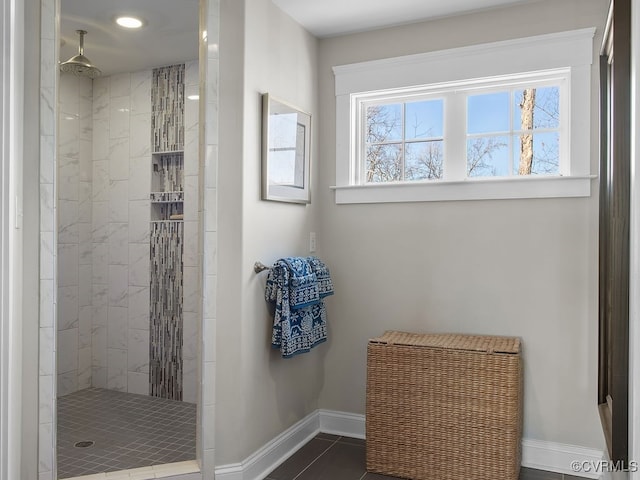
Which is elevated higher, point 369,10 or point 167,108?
point 369,10

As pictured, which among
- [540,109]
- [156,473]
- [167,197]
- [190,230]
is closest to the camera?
[156,473]

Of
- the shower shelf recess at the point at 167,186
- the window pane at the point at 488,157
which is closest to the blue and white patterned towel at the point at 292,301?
the window pane at the point at 488,157

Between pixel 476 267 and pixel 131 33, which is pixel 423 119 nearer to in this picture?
pixel 476 267

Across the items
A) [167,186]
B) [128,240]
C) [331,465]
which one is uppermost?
[167,186]

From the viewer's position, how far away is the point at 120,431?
3.31 m

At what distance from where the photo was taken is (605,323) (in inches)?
94.6

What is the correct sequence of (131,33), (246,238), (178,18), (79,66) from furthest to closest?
(131,33) → (79,66) → (178,18) → (246,238)

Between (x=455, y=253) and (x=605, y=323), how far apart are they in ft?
2.84

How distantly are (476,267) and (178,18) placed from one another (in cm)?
223

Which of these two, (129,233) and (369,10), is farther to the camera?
(129,233)

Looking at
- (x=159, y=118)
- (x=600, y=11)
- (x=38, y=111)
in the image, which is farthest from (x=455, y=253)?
(x=159, y=118)

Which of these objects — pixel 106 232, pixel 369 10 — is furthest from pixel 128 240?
pixel 369 10

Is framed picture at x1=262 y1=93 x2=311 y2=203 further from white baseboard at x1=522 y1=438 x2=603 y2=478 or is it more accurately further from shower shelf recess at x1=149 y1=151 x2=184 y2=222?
white baseboard at x1=522 y1=438 x2=603 y2=478

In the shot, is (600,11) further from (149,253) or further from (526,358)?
(149,253)
